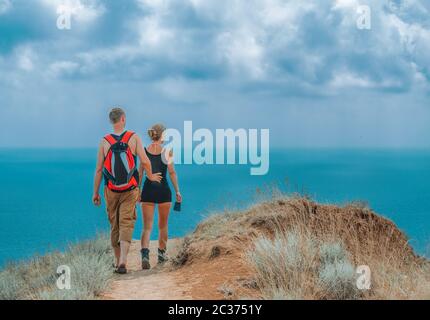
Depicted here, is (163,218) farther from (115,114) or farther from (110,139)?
(115,114)

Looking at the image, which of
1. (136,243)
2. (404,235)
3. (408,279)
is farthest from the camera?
(136,243)

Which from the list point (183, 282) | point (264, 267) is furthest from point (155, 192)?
point (264, 267)

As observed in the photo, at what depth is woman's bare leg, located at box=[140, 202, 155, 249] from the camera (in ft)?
34.0

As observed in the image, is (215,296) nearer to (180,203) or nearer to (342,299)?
(342,299)

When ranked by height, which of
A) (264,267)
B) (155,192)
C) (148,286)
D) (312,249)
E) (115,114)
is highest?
(115,114)

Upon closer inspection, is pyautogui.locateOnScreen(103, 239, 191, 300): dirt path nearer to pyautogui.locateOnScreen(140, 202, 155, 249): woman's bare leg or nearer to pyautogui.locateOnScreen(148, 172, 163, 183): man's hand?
pyautogui.locateOnScreen(140, 202, 155, 249): woman's bare leg

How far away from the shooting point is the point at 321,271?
25.7 ft

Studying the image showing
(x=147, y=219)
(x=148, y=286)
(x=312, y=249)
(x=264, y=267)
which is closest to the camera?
(x=264, y=267)

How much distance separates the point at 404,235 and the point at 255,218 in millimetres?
4767

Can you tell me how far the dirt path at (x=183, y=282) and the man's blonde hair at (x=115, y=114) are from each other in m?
2.64

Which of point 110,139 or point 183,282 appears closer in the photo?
point 183,282

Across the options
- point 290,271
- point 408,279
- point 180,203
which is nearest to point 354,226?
point 408,279

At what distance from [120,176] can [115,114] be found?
1049 millimetres

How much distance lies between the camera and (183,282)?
8.62 meters
